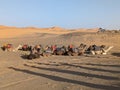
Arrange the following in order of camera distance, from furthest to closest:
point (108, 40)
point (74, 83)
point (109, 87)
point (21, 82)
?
1. point (108, 40)
2. point (21, 82)
3. point (74, 83)
4. point (109, 87)

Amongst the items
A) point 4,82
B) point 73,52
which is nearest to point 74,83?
point 4,82

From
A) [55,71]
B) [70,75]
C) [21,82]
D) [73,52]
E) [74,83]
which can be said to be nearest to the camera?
[74,83]

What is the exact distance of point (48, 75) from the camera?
11555 millimetres

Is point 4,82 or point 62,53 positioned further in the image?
point 62,53

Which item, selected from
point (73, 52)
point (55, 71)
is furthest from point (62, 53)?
point (55, 71)

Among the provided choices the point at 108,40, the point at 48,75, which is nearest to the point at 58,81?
the point at 48,75

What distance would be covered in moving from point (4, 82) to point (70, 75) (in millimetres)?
2137

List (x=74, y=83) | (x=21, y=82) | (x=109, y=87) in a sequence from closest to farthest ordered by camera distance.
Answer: (x=109, y=87)
(x=74, y=83)
(x=21, y=82)

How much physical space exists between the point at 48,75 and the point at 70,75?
0.79m

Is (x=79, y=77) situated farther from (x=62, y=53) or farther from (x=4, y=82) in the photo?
(x=62, y=53)

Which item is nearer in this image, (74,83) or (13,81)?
(74,83)

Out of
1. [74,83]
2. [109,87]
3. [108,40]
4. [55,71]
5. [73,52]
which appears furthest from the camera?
[108,40]

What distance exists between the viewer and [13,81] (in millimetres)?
10781

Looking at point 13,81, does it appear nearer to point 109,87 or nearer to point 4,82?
point 4,82
